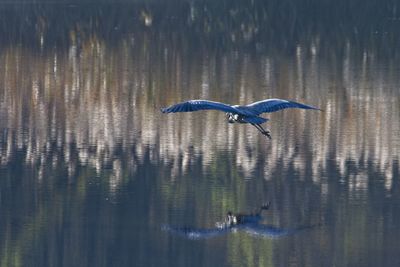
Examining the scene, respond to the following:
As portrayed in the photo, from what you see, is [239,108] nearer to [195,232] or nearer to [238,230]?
[238,230]

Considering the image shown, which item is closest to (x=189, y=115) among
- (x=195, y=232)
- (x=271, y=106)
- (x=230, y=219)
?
(x=271, y=106)

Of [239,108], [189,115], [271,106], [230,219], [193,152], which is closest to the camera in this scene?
[230,219]

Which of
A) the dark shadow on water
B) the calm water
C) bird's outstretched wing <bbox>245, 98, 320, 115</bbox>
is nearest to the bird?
bird's outstretched wing <bbox>245, 98, 320, 115</bbox>

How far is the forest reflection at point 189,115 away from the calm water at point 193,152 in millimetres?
35

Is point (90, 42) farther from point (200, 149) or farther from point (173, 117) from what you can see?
point (200, 149)

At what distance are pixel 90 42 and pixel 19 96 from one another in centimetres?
924

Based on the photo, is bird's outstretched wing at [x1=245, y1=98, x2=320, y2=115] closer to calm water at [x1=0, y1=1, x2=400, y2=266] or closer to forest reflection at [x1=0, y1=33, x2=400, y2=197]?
calm water at [x1=0, y1=1, x2=400, y2=266]

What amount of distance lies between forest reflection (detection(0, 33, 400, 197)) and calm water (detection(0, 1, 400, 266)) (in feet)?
0.11

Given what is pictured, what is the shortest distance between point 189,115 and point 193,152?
3.01 m

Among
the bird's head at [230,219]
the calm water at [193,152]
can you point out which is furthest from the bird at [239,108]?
the bird's head at [230,219]

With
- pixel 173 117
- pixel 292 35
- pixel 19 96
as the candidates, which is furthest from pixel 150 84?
pixel 292 35

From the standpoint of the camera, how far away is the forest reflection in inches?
614

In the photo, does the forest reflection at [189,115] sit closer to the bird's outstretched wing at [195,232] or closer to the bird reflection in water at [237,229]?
the bird reflection in water at [237,229]

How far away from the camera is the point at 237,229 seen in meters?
12.4
